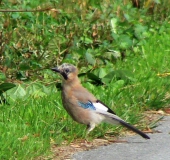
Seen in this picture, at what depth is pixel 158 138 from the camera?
6.91 m

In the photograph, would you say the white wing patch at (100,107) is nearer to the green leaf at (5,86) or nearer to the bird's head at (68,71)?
the bird's head at (68,71)

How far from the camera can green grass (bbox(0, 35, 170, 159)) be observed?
6082mm

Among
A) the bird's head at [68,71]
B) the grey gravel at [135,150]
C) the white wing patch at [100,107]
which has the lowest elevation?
the grey gravel at [135,150]

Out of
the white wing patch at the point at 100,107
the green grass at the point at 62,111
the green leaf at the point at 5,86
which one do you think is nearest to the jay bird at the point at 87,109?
the white wing patch at the point at 100,107

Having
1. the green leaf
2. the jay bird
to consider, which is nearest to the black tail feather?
the jay bird

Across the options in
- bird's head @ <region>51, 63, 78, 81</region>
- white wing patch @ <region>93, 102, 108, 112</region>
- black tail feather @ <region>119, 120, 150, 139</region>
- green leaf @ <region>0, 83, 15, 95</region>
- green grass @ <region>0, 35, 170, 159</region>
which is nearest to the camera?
green grass @ <region>0, 35, 170, 159</region>

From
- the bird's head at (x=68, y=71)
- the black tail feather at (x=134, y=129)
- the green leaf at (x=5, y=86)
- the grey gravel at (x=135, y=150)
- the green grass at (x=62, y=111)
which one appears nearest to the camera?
the green grass at (x=62, y=111)

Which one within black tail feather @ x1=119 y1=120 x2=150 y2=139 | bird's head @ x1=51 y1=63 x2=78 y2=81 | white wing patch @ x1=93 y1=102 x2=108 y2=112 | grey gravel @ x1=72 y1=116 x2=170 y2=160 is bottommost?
grey gravel @ x1=72 y1=116 x2=170 y2=160

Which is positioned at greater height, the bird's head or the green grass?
the bird's head

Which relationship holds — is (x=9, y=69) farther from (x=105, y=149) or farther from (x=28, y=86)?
(x=105, y=149)

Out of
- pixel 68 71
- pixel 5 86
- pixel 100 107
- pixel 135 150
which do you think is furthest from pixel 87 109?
pixel 5 86

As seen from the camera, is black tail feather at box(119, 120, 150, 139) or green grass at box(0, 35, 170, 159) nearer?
green grass at box(0, 35, 170, 159)

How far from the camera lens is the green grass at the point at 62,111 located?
20.0 ft

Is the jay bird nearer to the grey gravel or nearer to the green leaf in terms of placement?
the grey gravel
